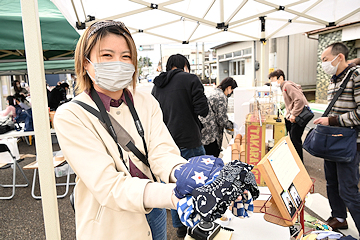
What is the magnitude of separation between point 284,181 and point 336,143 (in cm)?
148

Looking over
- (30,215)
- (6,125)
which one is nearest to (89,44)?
(30,215)

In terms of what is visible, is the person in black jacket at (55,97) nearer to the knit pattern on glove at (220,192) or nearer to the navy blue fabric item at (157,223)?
the navy blue fabric item at (157,223)

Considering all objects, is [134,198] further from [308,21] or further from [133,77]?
[308,21]

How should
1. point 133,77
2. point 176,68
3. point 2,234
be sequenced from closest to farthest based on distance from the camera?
1. point 133,77
2. point 176,68
3. point 2,234

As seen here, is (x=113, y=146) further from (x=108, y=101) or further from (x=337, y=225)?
(x=337, y=225)

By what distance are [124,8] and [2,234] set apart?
13.3 ft

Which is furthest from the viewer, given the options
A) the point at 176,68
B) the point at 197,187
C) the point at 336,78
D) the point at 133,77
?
the point at 176,68

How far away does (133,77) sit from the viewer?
127cm

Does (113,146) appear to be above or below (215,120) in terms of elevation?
above

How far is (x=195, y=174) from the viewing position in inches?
32.6

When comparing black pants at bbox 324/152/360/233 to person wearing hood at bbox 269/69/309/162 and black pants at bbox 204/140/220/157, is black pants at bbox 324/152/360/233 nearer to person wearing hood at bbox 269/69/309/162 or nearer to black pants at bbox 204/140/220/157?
black pants at bbox 204/140/220/157

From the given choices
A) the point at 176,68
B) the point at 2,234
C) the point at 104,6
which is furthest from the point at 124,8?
the point at 2,234

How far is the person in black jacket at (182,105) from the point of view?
104 inches

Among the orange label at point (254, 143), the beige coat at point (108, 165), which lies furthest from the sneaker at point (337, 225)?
the beige coat at point (108, 165)
